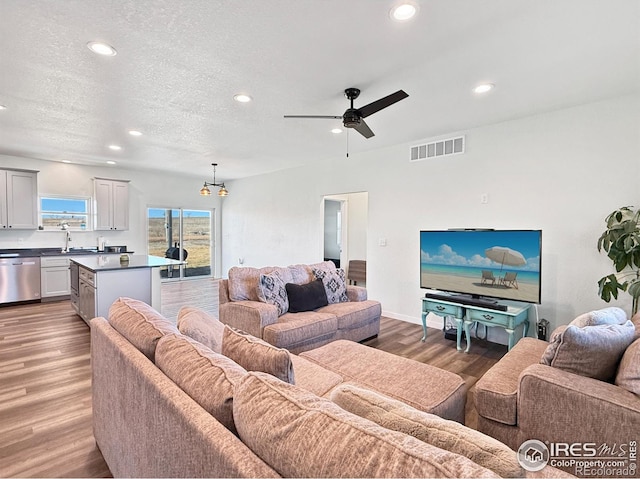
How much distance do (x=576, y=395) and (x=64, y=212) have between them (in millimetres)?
8389

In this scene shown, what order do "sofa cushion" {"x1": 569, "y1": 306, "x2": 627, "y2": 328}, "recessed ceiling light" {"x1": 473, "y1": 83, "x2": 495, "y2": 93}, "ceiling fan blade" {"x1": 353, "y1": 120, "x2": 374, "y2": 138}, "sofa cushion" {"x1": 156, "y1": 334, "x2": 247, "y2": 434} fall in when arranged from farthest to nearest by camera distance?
"ceiling fan blade" {"x1": 353, "y1": 120, "x2": 374, "y2": 138} → "recessed ceiling light" {"x1": 473, "y1": 83, "x2": 495, "y2": 93} → "sofa cushion" {"x1": 569, "y1": 306, "x2": 627, "y2": 328} → "sofa cushion" {"x1": 156, "y1": 334, "x2": 247, "y2": 434}

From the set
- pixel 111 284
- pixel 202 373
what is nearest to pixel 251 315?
pixel 202 373

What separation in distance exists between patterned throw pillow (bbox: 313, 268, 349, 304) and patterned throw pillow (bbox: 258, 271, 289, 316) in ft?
1.93

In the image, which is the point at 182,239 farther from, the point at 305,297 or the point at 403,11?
the point at 403,11

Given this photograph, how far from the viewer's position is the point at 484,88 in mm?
2965

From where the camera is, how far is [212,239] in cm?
904

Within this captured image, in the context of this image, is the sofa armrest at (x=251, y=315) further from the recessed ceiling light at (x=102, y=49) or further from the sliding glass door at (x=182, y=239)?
the sliding glass door at (x=182, y=239)

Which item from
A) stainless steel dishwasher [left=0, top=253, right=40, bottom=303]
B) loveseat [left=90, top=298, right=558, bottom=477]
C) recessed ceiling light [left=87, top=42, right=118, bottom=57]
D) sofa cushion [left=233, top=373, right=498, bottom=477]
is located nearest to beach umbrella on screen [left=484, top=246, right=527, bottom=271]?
loveseat [left=90, top=298, right=558, bottom=477]

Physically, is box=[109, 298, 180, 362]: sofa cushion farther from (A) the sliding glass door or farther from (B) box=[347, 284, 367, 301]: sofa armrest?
(A) the sliding glass door

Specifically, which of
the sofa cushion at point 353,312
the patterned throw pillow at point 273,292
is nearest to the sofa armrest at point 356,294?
the sofa cushion at point 353,312

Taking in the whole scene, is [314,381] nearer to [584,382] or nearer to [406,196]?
[584,382]

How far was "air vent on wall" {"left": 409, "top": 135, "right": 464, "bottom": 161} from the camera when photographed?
4.28m

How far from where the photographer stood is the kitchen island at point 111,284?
397cm

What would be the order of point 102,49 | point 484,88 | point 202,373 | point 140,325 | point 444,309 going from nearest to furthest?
1. point 202,373
2. point 140,325
3. point 102,49
4. point 484,88
5. point 444,309
